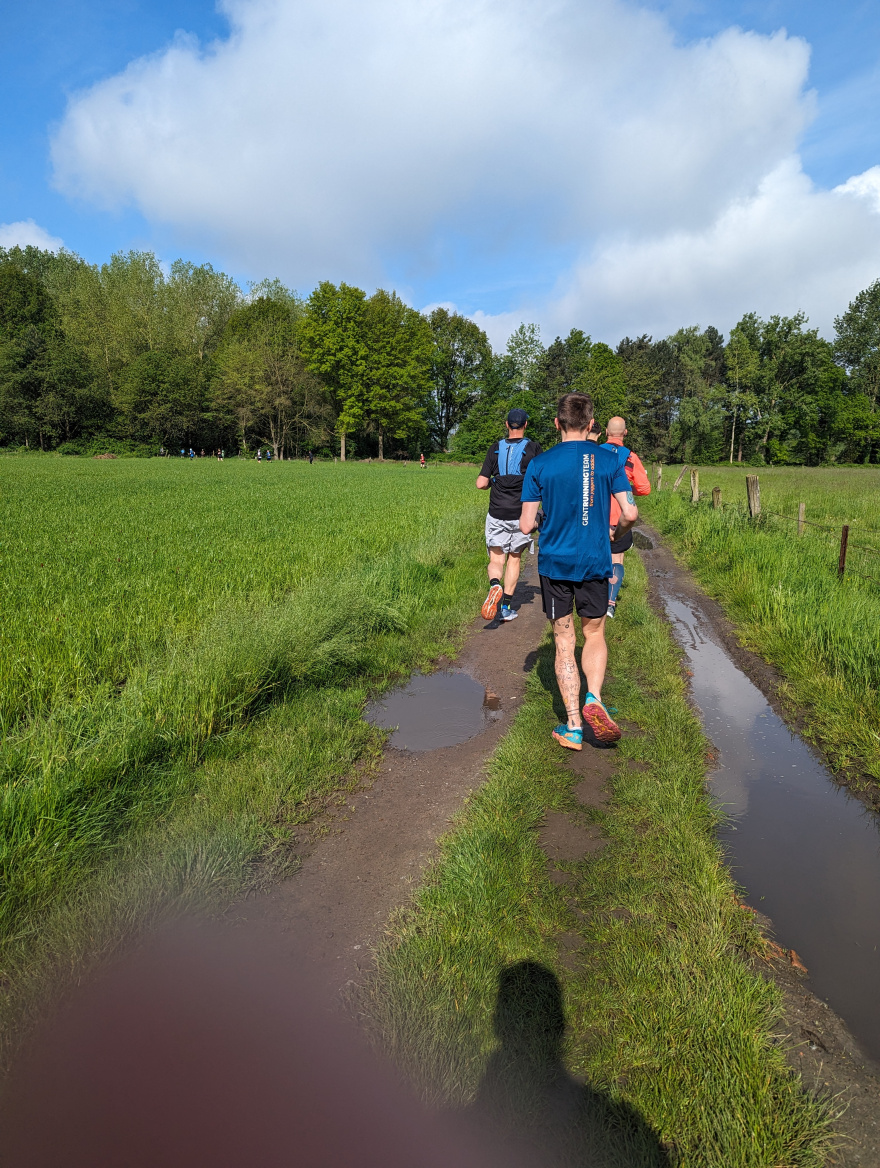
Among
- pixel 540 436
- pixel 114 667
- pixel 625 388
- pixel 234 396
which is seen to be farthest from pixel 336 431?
pixel 114 667

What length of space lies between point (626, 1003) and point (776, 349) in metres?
74.6

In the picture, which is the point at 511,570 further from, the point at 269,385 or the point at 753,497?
the point at 269,385

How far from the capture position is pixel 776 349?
62625mm

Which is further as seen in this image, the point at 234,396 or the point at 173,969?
the point at 234,396

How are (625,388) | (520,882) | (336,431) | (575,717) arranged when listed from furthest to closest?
(625,388), (336,431), (575,717), (520,882)

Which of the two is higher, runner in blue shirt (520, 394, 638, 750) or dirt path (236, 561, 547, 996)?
runner in blue shirt (520, 394, 638, 750)

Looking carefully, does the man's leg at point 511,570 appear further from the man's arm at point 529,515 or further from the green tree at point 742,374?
the green tree at point 742,374

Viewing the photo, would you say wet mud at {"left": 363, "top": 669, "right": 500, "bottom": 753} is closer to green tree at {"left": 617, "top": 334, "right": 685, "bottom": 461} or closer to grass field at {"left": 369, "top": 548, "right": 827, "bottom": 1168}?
grass field at {"left": 369, "top": 548, "right": 827, "bottom": 1168}

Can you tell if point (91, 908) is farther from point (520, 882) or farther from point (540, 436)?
point (540, 436)

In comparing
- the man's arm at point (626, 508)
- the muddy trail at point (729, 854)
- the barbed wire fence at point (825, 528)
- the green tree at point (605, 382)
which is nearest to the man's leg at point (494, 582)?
the muddy trail at point (729, 854)

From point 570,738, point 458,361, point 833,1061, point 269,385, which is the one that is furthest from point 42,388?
point 833,1061

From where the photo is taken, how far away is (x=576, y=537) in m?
3.98

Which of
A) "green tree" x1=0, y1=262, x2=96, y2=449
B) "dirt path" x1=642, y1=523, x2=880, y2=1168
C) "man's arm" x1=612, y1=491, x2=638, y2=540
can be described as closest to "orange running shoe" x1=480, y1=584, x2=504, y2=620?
"man's arm" x1=612, y1=491, x2=638, y2=540

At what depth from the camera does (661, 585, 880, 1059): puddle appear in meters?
2.47
